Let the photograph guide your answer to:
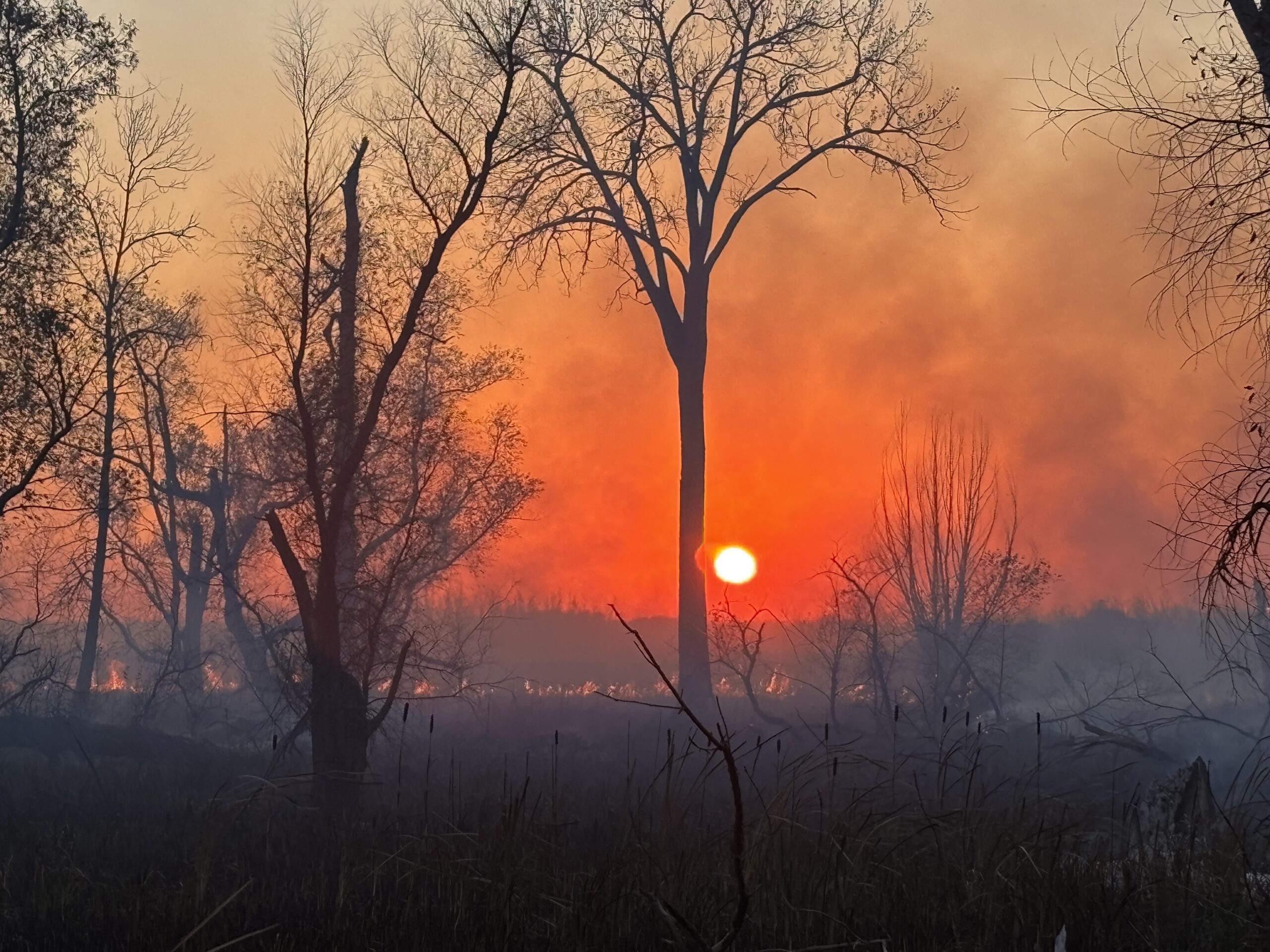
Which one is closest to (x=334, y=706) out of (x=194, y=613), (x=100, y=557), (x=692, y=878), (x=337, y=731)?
(x=337, y=731)

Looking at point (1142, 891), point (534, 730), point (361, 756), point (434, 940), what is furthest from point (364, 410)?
point (1142, 891)

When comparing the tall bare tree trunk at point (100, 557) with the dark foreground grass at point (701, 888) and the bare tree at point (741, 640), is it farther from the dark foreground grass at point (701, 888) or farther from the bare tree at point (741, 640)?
the dark foreground grass at point (701, 888)

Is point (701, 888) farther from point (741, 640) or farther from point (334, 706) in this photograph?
point (741, 640)

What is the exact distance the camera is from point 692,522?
2061cm

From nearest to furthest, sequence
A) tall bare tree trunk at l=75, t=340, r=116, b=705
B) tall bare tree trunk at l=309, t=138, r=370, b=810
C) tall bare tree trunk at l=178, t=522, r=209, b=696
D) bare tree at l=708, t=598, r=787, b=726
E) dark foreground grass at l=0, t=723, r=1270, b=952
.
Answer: dark foreground grass at l=0, t=723, r=1270, b=952, tall bare tree trunk at l=309, t=138, r=370, b=810, bare tree at l=708, t=598, r=787, b=726, tall bare tree trunk at l=75, t=340, r=116, b=705, tall bare tree trunk at l=178, t=522, r=209, b=696

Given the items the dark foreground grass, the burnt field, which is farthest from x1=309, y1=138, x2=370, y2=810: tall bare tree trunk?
the dark foreground grass

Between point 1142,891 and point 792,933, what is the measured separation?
171cm

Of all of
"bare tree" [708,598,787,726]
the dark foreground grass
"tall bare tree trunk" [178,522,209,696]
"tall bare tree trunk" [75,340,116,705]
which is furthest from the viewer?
"tall bare tree trunk" [178,522,209,696]

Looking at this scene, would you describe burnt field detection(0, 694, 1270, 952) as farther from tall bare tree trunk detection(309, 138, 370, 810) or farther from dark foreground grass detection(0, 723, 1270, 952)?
tall bare tree trunk detection(309, 138, 370, 810)

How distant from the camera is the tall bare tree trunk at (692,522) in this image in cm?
2044

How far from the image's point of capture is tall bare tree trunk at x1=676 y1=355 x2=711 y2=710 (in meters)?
20.4

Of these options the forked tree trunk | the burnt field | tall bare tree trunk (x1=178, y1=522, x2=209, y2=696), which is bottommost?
the burnt field

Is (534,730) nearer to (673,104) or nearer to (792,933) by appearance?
(673,104)

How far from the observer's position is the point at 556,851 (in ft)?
20.6
